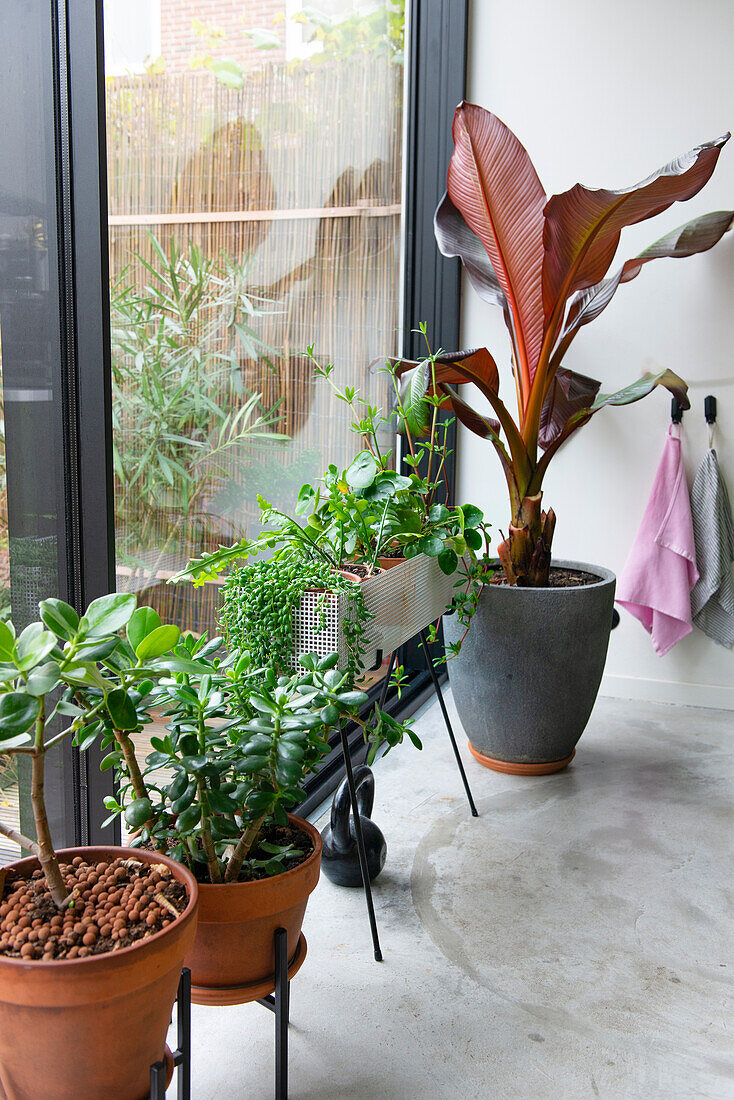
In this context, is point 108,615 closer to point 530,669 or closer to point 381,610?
point 381,610

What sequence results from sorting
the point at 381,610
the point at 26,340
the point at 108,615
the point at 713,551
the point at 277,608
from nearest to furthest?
the point at 108,615, the point at 26,340, the point at 277,608, the point at 381,610, the point at 713,551

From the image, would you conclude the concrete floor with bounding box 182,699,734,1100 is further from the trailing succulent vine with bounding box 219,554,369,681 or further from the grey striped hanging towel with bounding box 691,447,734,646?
Result: the grey striped hanging towel with bounding box 691,447,734,646

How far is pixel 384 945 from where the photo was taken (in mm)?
1575

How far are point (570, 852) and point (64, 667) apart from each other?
138cm

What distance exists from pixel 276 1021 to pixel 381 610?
651 mm

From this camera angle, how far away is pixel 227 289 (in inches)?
69.6

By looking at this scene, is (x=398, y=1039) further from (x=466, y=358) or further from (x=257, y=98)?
(x=257, y=98)

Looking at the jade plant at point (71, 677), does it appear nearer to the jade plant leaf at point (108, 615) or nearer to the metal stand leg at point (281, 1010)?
the jade plant leaf at point (108, 615)

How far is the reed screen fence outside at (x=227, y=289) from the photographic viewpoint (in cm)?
147

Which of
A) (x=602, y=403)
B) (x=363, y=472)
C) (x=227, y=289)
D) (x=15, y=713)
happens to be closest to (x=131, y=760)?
(x=15, y=713)

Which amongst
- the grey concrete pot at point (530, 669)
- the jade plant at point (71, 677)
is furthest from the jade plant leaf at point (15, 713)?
the grey concrete pot at point (530, 669)

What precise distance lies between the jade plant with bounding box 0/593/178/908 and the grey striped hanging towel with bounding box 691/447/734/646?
219 centimetres

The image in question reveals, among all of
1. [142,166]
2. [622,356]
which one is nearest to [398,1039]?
[142,166]

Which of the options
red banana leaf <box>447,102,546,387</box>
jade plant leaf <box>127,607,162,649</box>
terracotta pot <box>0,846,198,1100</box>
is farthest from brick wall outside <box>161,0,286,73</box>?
terracotta pot <box>0,846,198,1100</box>
